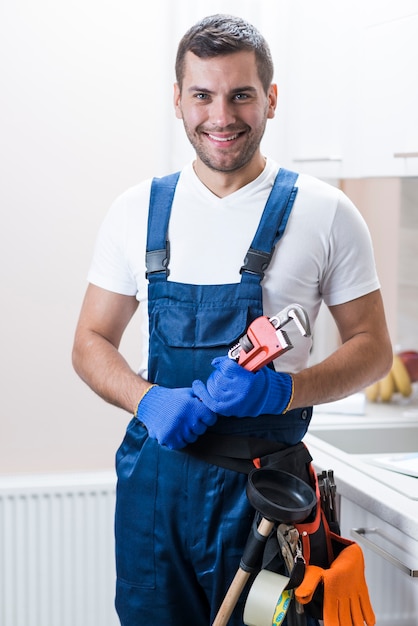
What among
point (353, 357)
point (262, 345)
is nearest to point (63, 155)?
point (353, 357)

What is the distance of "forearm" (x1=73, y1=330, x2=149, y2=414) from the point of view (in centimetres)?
169

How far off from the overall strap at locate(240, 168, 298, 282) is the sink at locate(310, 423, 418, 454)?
924 millimetres

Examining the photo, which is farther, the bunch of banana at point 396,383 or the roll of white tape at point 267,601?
the bunch of banana at point 396,383

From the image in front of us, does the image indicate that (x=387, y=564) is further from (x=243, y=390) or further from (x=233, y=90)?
(x=233, y=90)

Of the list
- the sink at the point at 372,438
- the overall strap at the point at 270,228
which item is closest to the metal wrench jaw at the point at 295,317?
the overall strap at the point at 270,228

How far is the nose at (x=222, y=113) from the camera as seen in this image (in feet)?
5.40

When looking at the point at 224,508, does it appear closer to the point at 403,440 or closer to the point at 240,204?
the point at 240,204

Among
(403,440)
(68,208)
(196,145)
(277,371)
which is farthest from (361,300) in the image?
(68,208)

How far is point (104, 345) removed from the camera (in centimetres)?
179

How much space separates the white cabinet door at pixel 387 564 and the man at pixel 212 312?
1.07 feet

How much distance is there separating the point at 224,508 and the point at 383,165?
107 centimetres

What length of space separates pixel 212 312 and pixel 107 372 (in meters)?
0.27

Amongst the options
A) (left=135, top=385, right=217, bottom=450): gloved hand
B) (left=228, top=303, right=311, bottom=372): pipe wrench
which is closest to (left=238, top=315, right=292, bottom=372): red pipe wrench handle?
(left=228, top=303, right=311, bottom=372): pipe wrench

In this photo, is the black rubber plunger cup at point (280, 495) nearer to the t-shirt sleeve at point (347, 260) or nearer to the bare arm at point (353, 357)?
the bare arm at point (353, 357)
